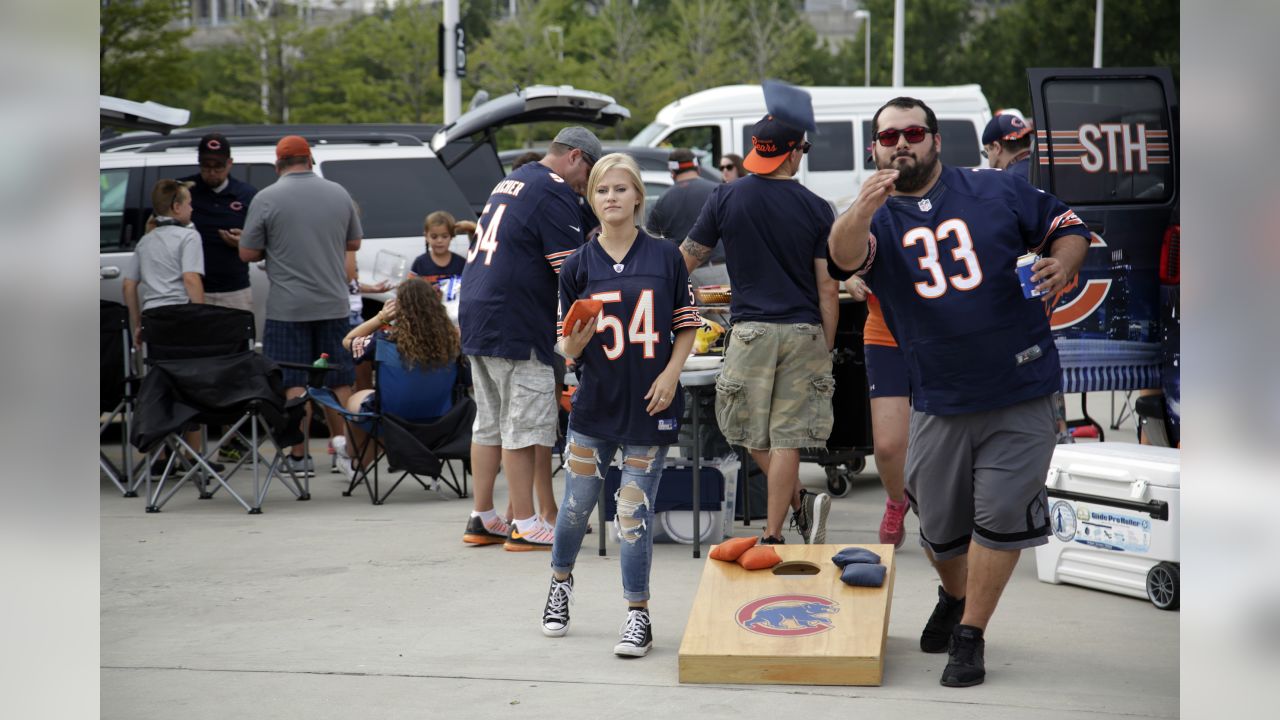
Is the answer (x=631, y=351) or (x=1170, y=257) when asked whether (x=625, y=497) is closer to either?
(x=631, y=351)

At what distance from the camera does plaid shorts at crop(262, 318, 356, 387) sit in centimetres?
955

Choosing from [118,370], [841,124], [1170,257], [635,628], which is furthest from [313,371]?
[841,124]

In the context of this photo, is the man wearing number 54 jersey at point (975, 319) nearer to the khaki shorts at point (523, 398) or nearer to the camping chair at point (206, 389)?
the khaki shorts at point (523, 398)

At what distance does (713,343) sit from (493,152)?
6995 millimetres

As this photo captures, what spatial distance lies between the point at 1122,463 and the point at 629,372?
231 centimetres

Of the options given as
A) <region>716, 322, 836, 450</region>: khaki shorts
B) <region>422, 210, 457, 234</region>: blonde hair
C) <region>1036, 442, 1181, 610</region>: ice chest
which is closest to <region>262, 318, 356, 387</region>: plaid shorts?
<region>422, 210, 457, 234</region>: blonde hair

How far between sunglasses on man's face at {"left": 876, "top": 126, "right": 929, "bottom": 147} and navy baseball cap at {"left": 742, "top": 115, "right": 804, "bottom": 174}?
1.87m

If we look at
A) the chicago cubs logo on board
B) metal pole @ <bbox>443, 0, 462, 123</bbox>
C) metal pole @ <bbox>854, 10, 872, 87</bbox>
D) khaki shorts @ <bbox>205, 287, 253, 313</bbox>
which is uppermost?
metal pole @ <bbox>854, 10, 872, 87</bbox>

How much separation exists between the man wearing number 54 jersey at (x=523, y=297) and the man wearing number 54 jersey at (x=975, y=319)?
2.40m

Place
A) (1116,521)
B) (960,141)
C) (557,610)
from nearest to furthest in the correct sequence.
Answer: (557,610) → (1116,521) → (960,141)

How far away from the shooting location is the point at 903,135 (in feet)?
15.9

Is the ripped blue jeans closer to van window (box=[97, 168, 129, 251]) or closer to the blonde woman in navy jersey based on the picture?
the blonde woman in navy jersey

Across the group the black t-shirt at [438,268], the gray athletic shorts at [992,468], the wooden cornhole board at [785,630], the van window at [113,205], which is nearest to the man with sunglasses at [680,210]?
the black t-shirt at [438,268]
